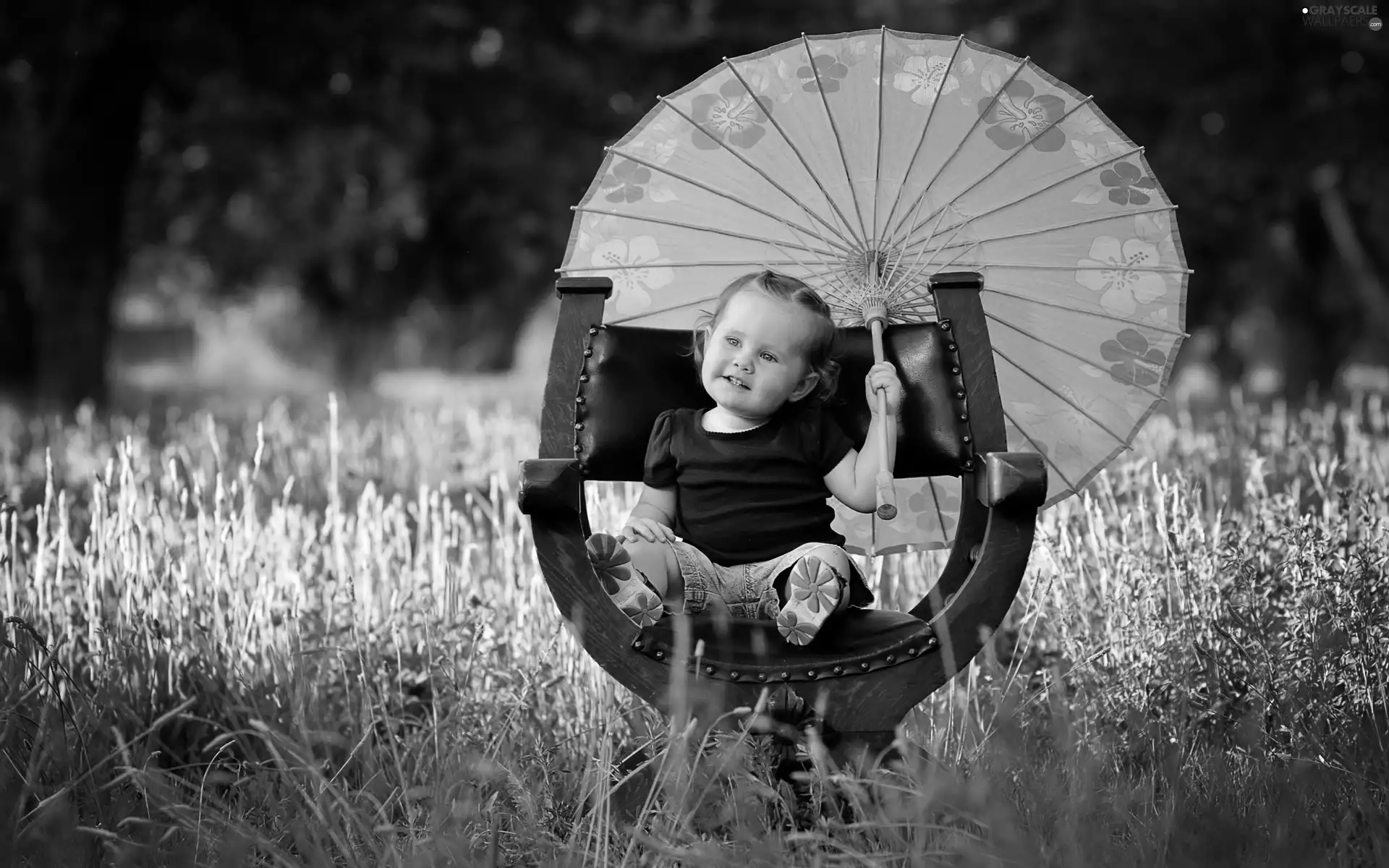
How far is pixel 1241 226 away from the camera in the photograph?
16859 millimetres

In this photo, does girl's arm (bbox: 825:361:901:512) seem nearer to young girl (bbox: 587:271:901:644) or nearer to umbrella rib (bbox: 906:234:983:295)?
young girl (bbox: 587:271:901:644)

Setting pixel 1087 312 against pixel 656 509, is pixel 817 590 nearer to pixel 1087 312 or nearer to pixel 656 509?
pixel 656 509

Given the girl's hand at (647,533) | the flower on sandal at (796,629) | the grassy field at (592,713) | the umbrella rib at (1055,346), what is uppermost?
the umbrella rib at (1055,346)

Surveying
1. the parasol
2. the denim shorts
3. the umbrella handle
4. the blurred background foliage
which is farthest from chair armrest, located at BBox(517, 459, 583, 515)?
the blurred background foliage

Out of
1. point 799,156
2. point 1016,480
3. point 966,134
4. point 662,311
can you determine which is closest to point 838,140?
point 799,156

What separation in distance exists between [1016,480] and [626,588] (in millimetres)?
890

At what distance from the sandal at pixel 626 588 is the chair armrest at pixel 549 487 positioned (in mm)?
114

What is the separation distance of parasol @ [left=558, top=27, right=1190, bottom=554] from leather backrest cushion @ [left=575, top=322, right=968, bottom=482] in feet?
0.99

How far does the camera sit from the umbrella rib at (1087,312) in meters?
3.40

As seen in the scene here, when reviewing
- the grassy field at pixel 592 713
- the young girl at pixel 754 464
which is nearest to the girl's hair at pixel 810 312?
the young girl at pixel 754 464

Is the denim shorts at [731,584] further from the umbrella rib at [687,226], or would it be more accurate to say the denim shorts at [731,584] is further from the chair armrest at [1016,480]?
the umbrella rib at [687,226]

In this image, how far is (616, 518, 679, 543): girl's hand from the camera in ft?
9.86

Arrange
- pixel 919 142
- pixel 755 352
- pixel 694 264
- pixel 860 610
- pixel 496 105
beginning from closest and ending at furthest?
pixel 860 610 < pixel 755 352 < pixel 919 142 < pixel 694 264 < pixel 496 105

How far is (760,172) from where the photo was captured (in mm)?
3477
